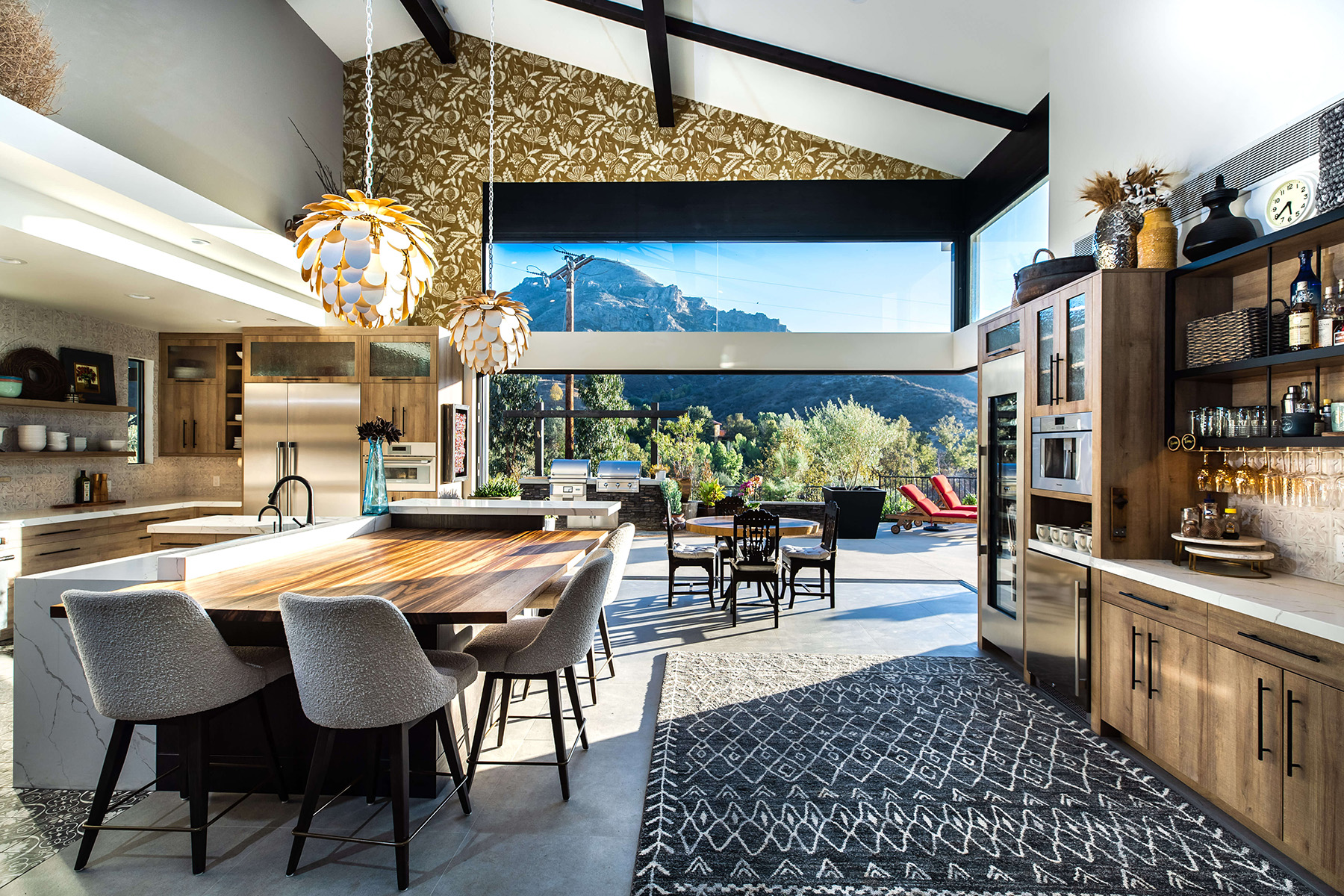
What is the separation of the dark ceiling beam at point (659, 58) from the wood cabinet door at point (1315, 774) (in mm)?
5582

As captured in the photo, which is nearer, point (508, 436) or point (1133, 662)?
point (1133, 662)

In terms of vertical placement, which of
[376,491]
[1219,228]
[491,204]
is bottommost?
[376,491]

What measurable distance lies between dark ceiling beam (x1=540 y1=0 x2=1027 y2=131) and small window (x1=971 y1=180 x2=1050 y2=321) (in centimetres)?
65

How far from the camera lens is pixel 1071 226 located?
4.16 m

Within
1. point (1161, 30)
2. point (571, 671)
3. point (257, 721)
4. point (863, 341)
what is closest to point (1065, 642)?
point (571, 671)

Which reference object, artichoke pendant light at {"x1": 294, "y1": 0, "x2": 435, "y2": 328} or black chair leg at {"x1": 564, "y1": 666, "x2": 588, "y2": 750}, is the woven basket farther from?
artichoke pendant light at {"x1": 294, "y1": 0, "x2": 435, "y2": 328}

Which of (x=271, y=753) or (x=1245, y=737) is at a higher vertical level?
(x=1245, y=737)

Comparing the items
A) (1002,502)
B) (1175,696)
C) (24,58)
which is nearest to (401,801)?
(1175,696)

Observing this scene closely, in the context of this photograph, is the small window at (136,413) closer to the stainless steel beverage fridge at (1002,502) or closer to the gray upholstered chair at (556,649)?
the gray upholstered chair at (556,649)

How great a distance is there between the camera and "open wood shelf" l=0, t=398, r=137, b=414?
15.1ft

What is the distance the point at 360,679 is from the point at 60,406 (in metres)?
4.85

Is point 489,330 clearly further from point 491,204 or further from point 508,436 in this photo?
point 508,436

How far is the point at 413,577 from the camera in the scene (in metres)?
2.47

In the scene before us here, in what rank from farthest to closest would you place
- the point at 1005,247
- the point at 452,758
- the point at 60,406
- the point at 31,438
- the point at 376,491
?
the point at 1005,247 < the point at 60,406 < the point at 31,438 < the point at 376,491 < the point at 452,758
